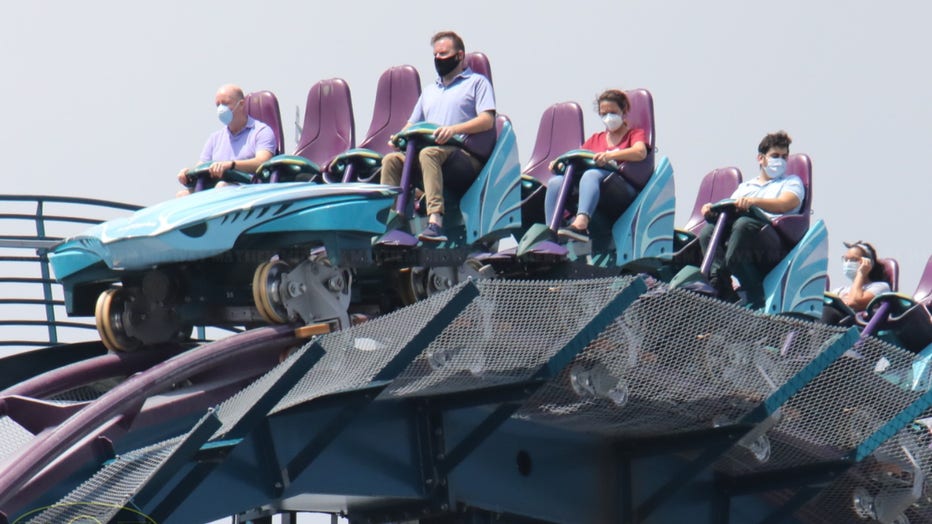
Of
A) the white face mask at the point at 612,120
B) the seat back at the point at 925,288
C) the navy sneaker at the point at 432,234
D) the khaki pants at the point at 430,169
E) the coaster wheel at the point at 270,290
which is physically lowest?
the seat back at the point at 925,288

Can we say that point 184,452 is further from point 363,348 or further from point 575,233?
point 575,233

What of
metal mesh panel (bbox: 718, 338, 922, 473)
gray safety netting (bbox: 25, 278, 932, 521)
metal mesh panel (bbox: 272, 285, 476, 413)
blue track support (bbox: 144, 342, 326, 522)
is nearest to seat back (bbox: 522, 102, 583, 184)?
gray safety netting (bbox: 25, 278, 932, 521)

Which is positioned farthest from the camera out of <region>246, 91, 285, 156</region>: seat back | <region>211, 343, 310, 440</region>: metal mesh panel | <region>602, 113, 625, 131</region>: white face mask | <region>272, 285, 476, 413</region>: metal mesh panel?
<region>246, 91, 285, 156</region>: seat back

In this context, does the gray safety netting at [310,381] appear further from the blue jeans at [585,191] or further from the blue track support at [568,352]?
the blue jeans at [585,191]

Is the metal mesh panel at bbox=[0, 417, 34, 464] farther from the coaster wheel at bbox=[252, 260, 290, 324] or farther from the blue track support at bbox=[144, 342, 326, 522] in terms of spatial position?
the coaster wheel at bbox=[252, 260, 290, 324]

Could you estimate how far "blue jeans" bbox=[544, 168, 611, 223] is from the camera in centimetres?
1029

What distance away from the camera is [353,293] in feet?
32.3

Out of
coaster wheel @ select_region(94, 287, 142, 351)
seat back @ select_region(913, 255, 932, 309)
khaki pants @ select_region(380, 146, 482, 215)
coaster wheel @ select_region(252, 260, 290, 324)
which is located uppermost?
khaki pants @ select_region(380, 146, 482, 215)

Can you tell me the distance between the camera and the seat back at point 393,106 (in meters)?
11.3

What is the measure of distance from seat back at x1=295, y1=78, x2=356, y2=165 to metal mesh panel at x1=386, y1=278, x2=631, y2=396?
130 inches

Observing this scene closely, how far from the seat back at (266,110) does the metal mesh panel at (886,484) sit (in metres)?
4.03

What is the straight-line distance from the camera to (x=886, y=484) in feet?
32.6

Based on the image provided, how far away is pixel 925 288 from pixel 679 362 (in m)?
4.21

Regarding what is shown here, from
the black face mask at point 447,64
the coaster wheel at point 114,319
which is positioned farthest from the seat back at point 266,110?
the coaster wheel at point 114,319
